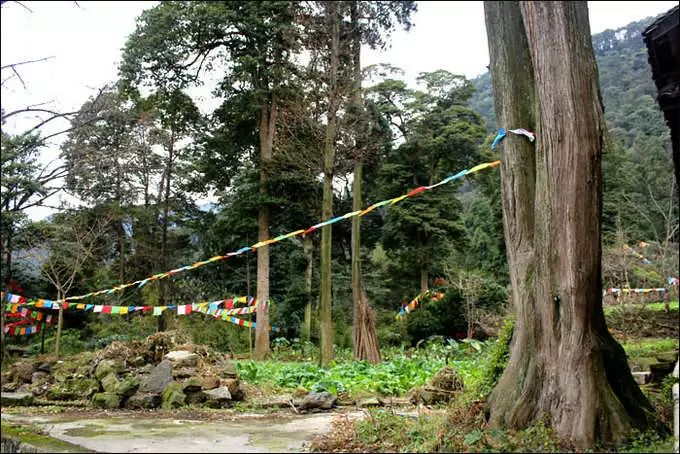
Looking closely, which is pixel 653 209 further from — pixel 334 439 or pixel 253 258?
pixel 334 439

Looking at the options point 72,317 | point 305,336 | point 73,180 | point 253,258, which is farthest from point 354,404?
point 72,317

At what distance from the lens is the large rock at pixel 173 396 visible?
8.06 meters

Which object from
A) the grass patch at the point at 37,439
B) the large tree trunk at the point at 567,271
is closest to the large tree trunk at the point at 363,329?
the large tree trunk at the point at 567,271

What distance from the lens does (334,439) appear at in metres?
5.22

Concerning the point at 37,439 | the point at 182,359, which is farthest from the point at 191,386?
the point at 37,439

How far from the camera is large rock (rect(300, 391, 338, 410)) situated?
25.6ft

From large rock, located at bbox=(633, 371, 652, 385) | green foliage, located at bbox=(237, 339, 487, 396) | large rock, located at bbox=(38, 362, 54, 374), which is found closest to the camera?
large rock, located at bbox=(633, 371, 652, 385)

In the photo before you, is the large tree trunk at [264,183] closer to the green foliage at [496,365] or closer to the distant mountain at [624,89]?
the green foliage at [496,365]

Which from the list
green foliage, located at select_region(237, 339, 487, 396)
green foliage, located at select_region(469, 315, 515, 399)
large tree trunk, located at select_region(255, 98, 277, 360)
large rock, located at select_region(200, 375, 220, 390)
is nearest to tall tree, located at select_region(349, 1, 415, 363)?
green foliage, located at select_region(237, 339, 487, 396)

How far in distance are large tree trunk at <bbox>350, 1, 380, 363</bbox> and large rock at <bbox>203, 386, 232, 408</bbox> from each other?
498 cm

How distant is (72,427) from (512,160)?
5628 millimetres

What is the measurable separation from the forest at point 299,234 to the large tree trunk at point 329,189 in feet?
0.19

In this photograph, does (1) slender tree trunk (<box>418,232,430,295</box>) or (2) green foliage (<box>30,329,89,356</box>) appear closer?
(2) green foliage (<box>30,329,89,356</box>)

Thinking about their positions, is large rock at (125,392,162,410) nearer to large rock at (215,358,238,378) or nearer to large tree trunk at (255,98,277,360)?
large rock at (215,358,238,378)
